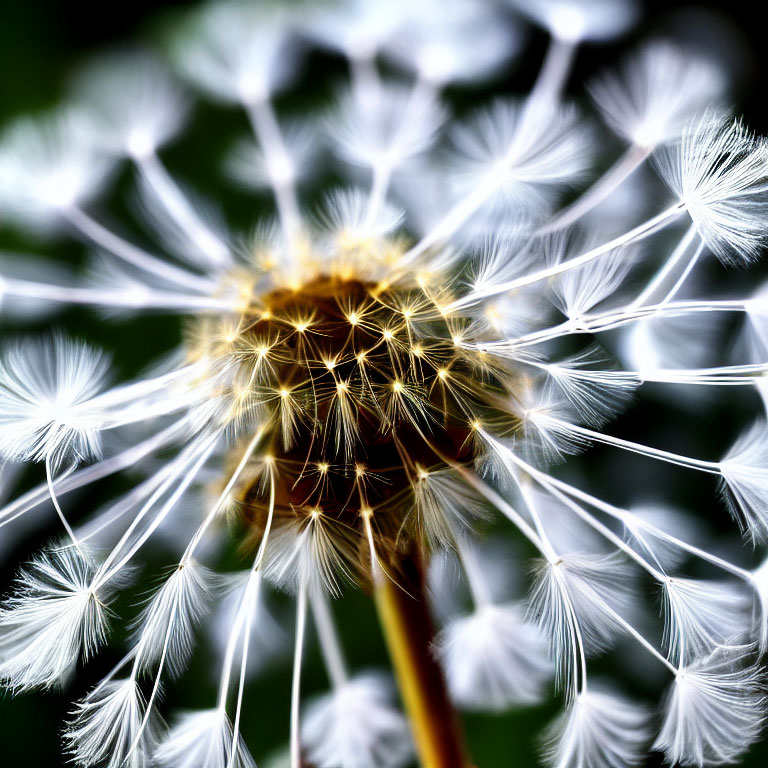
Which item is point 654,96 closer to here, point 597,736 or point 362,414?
point 362,414

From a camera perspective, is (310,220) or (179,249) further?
(310,220)

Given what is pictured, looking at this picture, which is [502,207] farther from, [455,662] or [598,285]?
[455,662]

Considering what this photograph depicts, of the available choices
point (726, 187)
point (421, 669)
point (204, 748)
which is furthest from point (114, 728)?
point (726, 187)

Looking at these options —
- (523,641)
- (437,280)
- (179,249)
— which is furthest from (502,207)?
(523,641)

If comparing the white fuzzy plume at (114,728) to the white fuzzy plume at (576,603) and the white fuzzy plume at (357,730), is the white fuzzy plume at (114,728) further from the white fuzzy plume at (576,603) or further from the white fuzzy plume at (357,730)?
the white fuzzy plume at (576,603)

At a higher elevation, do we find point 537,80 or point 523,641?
point 537,80

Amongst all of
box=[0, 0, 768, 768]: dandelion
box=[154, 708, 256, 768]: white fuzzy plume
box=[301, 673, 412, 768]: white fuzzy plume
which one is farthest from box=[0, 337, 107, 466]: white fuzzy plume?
box=[301, 673, 412, 768]: white fuzzy plume

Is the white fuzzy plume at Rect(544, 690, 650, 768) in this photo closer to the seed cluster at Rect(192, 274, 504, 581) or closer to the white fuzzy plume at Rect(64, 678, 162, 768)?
the seed cluster at Rect(192, 274, 504, 581)
